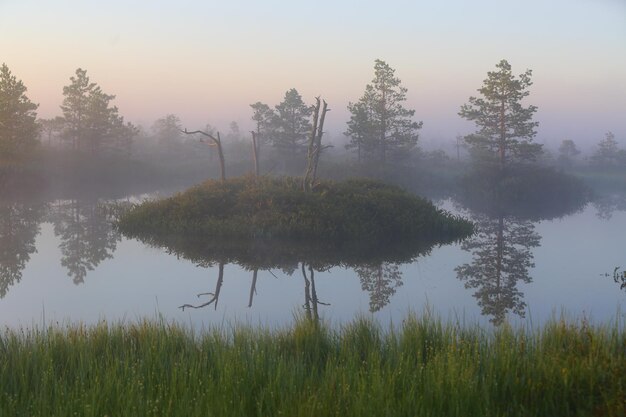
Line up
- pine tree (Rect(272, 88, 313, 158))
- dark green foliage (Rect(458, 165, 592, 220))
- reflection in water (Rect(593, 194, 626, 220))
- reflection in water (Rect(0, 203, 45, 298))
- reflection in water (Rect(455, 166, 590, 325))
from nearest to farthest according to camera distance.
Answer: reflection in water (Rect(455, 166, 590, 325)), reflection in water (Rect(0, 203, 45, 298)), reflection in water (Rect(593, 194, 626, 220)), dark green foliage (Rect(458, 165, 592, 220)), pine tree (Rect(272, 88, 313, 158))

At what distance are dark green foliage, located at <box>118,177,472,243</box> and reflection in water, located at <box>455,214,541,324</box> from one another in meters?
1.75

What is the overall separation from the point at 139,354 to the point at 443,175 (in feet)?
170

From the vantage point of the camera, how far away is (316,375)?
264 inches

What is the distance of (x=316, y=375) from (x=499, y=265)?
509 inches

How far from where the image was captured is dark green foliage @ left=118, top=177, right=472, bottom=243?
21.0 m

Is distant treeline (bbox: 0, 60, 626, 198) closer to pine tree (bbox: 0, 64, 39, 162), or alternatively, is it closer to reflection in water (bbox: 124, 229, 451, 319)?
pine tree (bbox: 0, 64, 39, 162)

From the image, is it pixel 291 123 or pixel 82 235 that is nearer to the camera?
pixel 82 235

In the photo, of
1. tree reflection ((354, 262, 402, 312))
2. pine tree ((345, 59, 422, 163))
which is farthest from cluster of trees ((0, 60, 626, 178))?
tree reflection ((354, 262, 402, 312))

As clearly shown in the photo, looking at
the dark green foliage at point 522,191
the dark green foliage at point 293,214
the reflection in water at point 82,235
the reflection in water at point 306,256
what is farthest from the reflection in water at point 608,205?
the reflection in water at point 82,235

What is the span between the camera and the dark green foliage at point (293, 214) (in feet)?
68.9

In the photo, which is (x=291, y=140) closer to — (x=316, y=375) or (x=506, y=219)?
(x=506, y=219)

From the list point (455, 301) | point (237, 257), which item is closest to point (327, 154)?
point (237, 257)

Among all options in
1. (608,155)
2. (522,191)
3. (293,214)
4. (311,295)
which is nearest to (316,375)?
(311,295)

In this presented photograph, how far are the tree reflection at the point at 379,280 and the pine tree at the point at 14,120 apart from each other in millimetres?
39281
